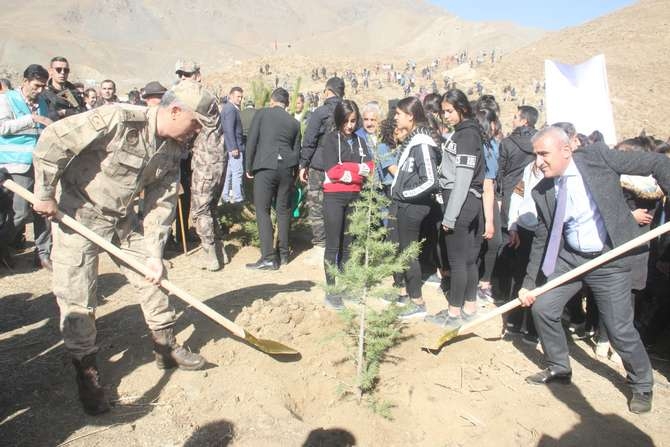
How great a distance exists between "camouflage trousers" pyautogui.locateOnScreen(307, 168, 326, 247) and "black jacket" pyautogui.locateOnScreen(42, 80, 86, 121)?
2.89 metres

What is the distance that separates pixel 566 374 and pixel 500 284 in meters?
1.90

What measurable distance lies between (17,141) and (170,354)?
3.06 m

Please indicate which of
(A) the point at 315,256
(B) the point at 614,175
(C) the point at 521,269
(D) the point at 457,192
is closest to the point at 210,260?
(A) the point at 315,256

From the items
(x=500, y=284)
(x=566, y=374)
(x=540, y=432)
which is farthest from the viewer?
(x=500, y=284)

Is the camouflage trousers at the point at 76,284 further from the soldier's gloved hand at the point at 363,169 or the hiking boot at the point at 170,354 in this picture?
the soldier's gloved hand at the point at 363,169

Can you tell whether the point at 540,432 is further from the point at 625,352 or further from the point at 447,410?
the point at 625,352

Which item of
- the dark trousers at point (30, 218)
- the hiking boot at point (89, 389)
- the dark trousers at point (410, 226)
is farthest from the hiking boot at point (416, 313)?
the dark trousers at point (30, 218)

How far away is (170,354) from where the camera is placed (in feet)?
11.9

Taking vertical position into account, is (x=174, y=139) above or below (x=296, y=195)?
above

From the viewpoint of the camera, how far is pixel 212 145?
5758mm

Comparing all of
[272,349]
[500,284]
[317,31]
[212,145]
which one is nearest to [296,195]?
[212,145]

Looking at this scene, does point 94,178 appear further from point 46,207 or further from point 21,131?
point 21,131

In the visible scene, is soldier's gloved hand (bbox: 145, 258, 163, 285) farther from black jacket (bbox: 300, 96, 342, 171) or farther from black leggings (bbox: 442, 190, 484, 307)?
black jacket (bbox: 300, 96, 342, 171)

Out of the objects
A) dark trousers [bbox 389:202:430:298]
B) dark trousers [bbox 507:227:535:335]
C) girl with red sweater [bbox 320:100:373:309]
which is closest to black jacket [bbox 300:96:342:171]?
girl with red sweater [bbox 320:100:373:309]
